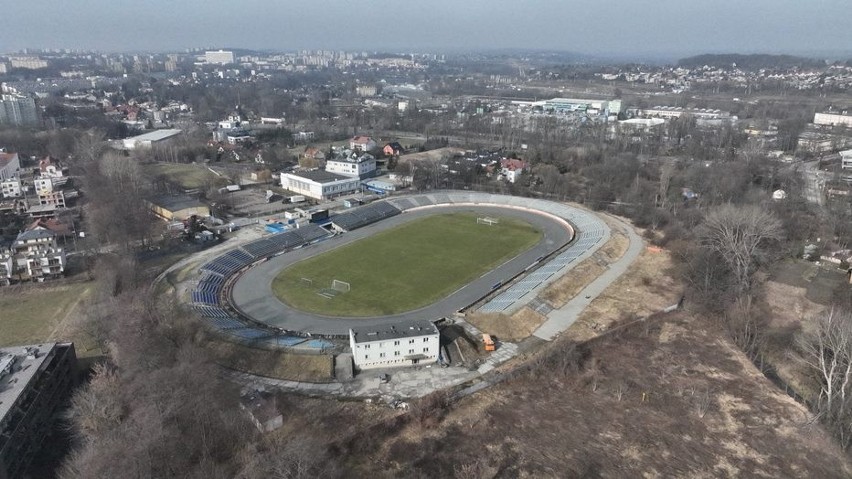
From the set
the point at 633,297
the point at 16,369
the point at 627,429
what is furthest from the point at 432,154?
the point at 16,369

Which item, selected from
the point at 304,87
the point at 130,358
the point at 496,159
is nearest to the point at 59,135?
the point at 496,159

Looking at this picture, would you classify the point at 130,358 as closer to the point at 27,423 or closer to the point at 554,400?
the point at 27,423

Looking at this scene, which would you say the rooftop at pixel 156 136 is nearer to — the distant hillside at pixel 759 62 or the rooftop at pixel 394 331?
the rooftop at pixel 394 331

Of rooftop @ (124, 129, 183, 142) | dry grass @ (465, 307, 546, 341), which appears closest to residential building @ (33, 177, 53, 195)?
rooftop @ (124, 129, 183, 142)

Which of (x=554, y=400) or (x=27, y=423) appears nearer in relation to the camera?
(x=27, y=423)

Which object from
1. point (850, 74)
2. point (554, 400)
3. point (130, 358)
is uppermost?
point (850, 74)

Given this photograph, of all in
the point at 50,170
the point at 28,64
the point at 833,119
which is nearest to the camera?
the point at 50,170

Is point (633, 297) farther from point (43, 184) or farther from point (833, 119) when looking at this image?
point (833, 119)
